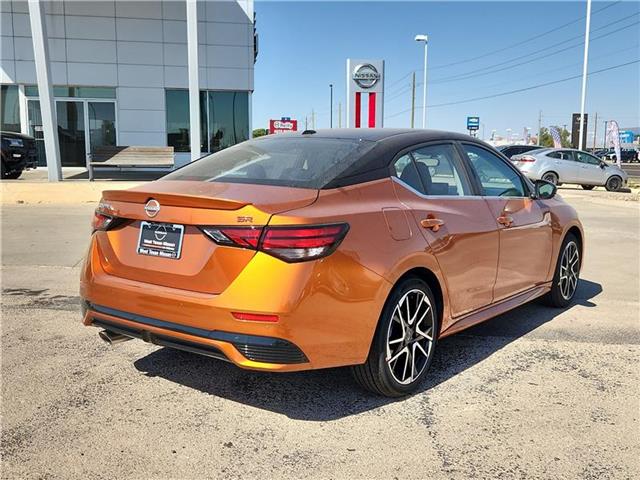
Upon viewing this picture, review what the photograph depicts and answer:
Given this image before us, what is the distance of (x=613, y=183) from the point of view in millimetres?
22375

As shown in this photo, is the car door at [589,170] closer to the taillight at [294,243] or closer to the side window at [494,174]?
the side window at [494,174]

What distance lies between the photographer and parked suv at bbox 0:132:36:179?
18.1m

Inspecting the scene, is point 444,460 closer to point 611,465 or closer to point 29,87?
point 611,465

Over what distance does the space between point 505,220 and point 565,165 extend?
1870 cm

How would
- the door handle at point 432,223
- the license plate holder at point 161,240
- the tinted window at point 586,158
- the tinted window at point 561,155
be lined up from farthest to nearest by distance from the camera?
the tinted window at point 586,158 < the tinted window at point 561,155 < the door handle at point 432,223 < the license plate holder at point 161,240

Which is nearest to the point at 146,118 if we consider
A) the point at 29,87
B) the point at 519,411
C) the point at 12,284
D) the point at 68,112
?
the point at 68,112

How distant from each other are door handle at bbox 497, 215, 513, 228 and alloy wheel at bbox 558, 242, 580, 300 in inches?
49.6

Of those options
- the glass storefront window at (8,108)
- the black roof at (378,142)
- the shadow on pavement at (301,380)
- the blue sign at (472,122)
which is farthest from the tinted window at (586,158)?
the blue sign at (472,122)

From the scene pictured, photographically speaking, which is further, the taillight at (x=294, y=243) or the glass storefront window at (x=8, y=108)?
the glass storefront window at (x=8, y=108)

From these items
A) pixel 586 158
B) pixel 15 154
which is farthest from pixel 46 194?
pixel 586 158

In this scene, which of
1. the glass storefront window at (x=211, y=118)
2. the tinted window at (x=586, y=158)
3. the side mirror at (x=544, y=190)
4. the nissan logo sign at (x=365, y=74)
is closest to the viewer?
the side mirror at (x=544, y=190)

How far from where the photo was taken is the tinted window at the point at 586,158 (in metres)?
21.9

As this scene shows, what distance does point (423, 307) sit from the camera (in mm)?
3707

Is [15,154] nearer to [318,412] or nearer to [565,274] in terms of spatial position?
[565,274]
